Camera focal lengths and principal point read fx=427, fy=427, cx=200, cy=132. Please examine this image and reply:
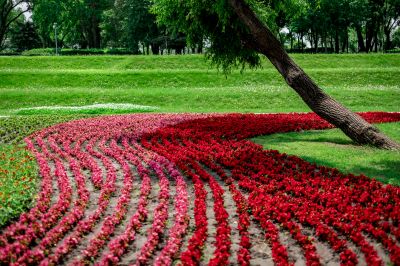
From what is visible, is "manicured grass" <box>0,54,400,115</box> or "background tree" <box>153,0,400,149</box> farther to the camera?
"manicured grass" <box>0,54,400,115</box>

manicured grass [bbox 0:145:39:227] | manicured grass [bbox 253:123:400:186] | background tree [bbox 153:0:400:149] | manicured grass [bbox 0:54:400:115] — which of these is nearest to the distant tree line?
manicured grass [bbox 0:54:400:115]

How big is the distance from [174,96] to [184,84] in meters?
5.96

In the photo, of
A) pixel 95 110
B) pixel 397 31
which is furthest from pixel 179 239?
pixel 397 31

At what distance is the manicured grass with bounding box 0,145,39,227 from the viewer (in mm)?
7289

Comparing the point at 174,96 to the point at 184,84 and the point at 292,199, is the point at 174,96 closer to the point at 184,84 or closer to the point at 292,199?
the point at 184,84

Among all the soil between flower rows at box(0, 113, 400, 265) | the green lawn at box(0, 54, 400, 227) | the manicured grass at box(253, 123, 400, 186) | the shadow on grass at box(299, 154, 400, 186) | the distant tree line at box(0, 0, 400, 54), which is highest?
the distant tree line at box(0, 0, 400, 54)

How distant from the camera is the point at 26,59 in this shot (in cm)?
4325

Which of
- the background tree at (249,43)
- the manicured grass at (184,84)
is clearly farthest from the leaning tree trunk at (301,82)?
the manicured grass at (184,84)

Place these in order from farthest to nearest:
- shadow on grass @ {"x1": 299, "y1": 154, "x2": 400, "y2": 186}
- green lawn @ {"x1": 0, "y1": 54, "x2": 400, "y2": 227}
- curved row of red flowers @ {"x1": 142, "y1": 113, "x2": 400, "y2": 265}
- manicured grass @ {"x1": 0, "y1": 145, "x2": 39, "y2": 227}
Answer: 1. green lawn @ {"x1": 0, "y1": 54, "x2": 400, "y2": 227}
2. shadow on grass @ {"x1": 299, "y1": 154, "x2": 400, "y2": 186}
3. manicured grass @ {"x1": 0, "y1": 145, "x2": 39, "y2": 227}
4. curved row of red flowers @ {"x1": 142, "y1": 113, "x2": 400, "y2": 265}

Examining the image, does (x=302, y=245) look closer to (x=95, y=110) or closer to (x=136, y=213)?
(x=136, y=213)

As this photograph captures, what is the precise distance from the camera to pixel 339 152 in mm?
11750

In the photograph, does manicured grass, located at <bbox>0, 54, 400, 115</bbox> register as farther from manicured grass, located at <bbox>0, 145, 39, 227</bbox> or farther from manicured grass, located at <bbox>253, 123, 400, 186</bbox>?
manicured grass, located at <bbox>0, 145, 39, 227</bbox>

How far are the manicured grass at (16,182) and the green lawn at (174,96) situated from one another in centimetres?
2

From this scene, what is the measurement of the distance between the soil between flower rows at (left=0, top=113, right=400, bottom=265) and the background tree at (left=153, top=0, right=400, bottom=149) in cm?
260
